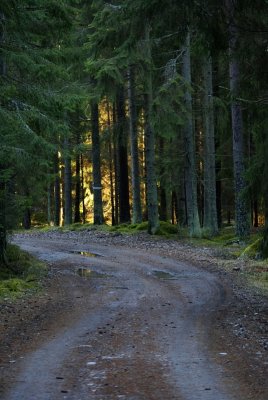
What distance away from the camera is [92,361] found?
22.5ft

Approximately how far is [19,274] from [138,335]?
7.02 metres

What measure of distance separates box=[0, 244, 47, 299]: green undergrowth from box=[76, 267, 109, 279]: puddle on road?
1.12 metres

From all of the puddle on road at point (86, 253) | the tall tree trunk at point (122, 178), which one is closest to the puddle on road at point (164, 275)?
the puddle on road at point (86, 253)

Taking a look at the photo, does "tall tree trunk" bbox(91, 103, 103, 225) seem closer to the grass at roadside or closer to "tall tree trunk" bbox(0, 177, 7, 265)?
the grass at roadside

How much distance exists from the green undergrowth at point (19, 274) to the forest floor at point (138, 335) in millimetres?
347

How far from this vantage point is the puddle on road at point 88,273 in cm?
1471

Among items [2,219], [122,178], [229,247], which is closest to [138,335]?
[2,219]

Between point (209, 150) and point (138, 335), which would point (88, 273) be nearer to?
point (138, 335)

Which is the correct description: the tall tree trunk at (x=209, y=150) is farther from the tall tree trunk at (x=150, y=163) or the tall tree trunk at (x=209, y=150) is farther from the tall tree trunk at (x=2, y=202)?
the tall tree trunk at (x=2, y=202)

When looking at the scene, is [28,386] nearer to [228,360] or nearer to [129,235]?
[228,360]

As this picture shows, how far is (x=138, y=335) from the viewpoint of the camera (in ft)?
27.2

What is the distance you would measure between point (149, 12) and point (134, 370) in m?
6.50

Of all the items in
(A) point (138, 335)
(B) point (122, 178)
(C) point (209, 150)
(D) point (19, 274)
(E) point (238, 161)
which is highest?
(C) point (209, 150)

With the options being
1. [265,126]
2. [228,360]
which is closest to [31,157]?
[265,126]
